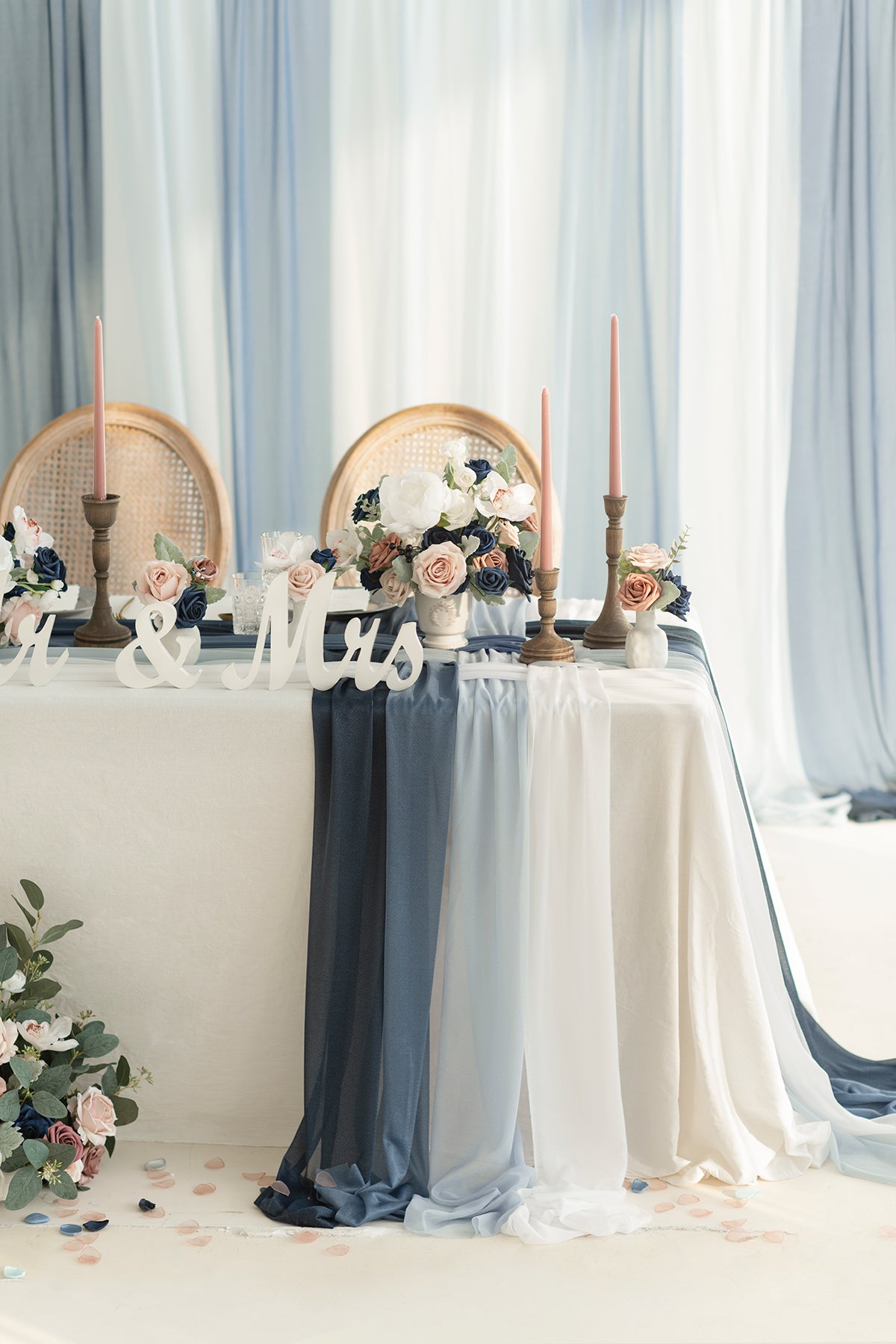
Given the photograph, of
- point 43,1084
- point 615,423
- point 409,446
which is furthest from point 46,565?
point 409,446

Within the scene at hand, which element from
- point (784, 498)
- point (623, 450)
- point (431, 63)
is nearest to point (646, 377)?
point (623, 450)

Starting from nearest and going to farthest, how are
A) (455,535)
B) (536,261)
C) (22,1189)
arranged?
1. (22,1189)
2. (455,535)
3. (536,261)

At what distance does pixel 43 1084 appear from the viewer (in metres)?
1.74

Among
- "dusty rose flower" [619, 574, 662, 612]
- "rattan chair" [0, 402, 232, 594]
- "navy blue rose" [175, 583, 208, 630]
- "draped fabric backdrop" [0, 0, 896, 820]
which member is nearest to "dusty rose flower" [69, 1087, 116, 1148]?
"navy blue rose" [175, 583, 208, 630]

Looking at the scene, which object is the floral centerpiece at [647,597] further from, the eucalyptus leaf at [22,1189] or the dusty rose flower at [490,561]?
the eucalyptus leaf at [22,1189]

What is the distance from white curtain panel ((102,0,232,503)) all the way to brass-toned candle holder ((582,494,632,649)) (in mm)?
1934

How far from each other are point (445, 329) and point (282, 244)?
514mm

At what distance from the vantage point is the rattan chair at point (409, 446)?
10.1ft

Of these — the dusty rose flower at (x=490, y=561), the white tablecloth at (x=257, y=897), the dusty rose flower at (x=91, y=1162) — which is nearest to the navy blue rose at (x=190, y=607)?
the white tablecloth at (x=257, y=897)

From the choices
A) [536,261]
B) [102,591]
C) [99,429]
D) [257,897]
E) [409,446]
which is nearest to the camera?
[257,897]

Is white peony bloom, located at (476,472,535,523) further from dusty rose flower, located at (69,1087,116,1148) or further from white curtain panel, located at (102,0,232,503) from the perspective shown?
white curtain panel, located at (102,0,232,503)

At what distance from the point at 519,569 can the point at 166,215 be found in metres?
2.25

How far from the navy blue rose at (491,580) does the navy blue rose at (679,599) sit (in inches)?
10.0

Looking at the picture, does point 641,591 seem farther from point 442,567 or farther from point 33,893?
point 33,893
